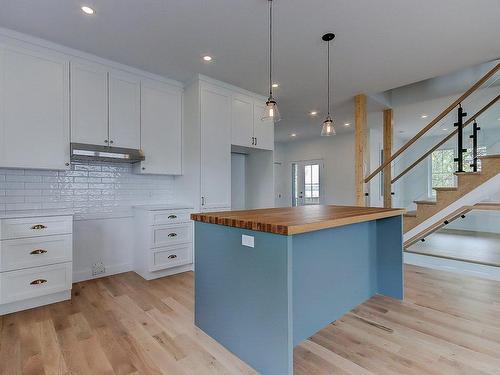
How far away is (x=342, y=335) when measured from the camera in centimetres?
204

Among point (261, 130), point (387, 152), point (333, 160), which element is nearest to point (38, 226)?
point (261, 130)

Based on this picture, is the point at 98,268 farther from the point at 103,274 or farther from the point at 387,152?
the point at 387,152

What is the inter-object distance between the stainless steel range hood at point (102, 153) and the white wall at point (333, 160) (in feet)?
19.1

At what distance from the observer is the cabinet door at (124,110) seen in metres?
3.25

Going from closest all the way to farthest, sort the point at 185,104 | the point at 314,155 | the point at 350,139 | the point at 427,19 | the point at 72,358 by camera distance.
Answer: the point at 72,358
the point at 427,19
the point at 185,104
the point at 350,139
the point at 314,155

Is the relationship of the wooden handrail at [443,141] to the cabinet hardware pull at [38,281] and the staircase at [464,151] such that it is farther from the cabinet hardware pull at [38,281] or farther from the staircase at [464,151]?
the cabinet hardware pull at [38,281]

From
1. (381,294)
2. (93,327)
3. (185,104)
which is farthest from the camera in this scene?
(185,104)

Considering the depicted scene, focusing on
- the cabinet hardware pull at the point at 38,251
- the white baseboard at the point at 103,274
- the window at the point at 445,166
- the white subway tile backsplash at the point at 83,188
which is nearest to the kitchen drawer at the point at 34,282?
the cabinet hardware pull at the point at 38,251

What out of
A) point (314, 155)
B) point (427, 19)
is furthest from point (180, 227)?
point (314, 155)

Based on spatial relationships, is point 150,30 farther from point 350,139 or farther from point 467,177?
point 350,139

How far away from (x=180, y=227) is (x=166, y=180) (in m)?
0.89

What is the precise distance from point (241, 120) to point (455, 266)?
12.7ft

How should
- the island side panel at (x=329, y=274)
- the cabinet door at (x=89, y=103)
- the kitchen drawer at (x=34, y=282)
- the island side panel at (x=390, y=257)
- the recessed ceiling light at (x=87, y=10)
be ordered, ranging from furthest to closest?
1. the cabinet door at (x=89, y=103)
2. the island side panel at (x=390, y=257)
3. the kitchen drawer at (x=34, y=282)
4. the recessed ceiling light at (x=87, y=10)
5. the island side panel at (x=329, y=274)

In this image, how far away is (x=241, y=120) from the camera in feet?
13.5
